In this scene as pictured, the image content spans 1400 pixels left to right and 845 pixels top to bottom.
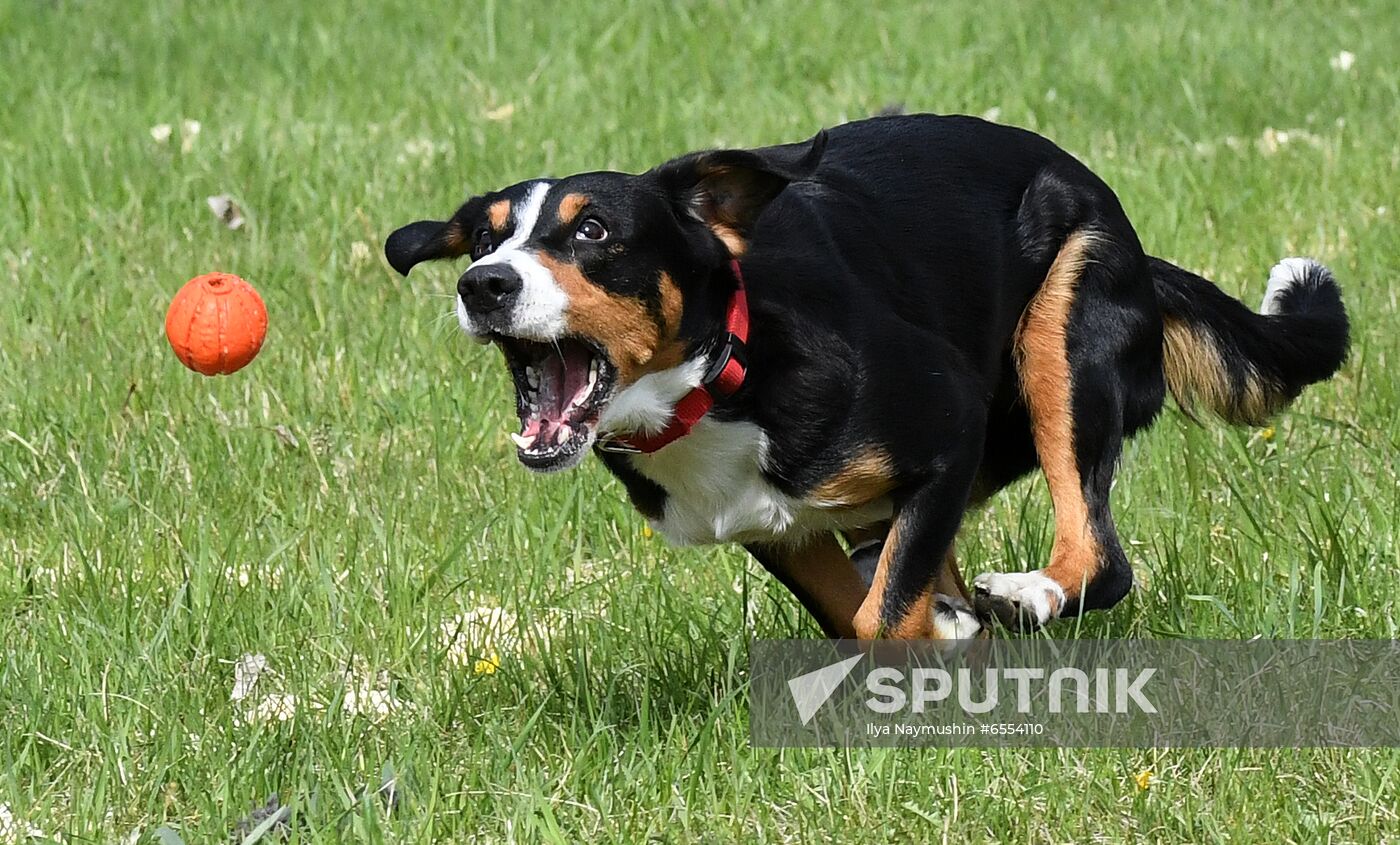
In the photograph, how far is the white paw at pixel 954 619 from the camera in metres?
3.58

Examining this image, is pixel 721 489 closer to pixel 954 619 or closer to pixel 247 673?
pixel 954 619

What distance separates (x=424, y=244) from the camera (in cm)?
358

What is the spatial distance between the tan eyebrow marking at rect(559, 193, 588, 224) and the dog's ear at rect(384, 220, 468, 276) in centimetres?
34

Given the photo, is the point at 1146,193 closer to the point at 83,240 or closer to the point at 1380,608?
the point at 1380,608

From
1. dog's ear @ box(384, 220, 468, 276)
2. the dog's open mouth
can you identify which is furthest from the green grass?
dog's ear @ box(384, 220, 468, 276)

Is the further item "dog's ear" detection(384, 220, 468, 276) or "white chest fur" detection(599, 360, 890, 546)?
"dog's ear" detection(384, 220, 468, 276)

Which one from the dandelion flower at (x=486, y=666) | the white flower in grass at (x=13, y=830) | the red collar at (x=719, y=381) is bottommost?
the dandelion flower at (x=486, y=666)

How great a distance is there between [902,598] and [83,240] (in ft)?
11.8

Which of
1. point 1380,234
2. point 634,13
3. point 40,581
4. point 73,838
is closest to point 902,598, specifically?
point 73,838

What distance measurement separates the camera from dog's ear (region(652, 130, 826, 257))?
3.36 meters

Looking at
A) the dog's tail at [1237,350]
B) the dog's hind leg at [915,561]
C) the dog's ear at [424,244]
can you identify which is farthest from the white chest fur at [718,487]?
the dog's tail at [1237,350]

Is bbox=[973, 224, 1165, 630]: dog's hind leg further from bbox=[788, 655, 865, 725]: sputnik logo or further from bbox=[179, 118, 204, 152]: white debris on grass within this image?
bbox=[179, 118, 204, 152]: white debris on grass

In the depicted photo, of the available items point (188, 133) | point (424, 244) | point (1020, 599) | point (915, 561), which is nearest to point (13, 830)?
point (424, 244)

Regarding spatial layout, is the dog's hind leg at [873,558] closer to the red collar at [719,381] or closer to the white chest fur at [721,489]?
the white chest fur at [721,489]
